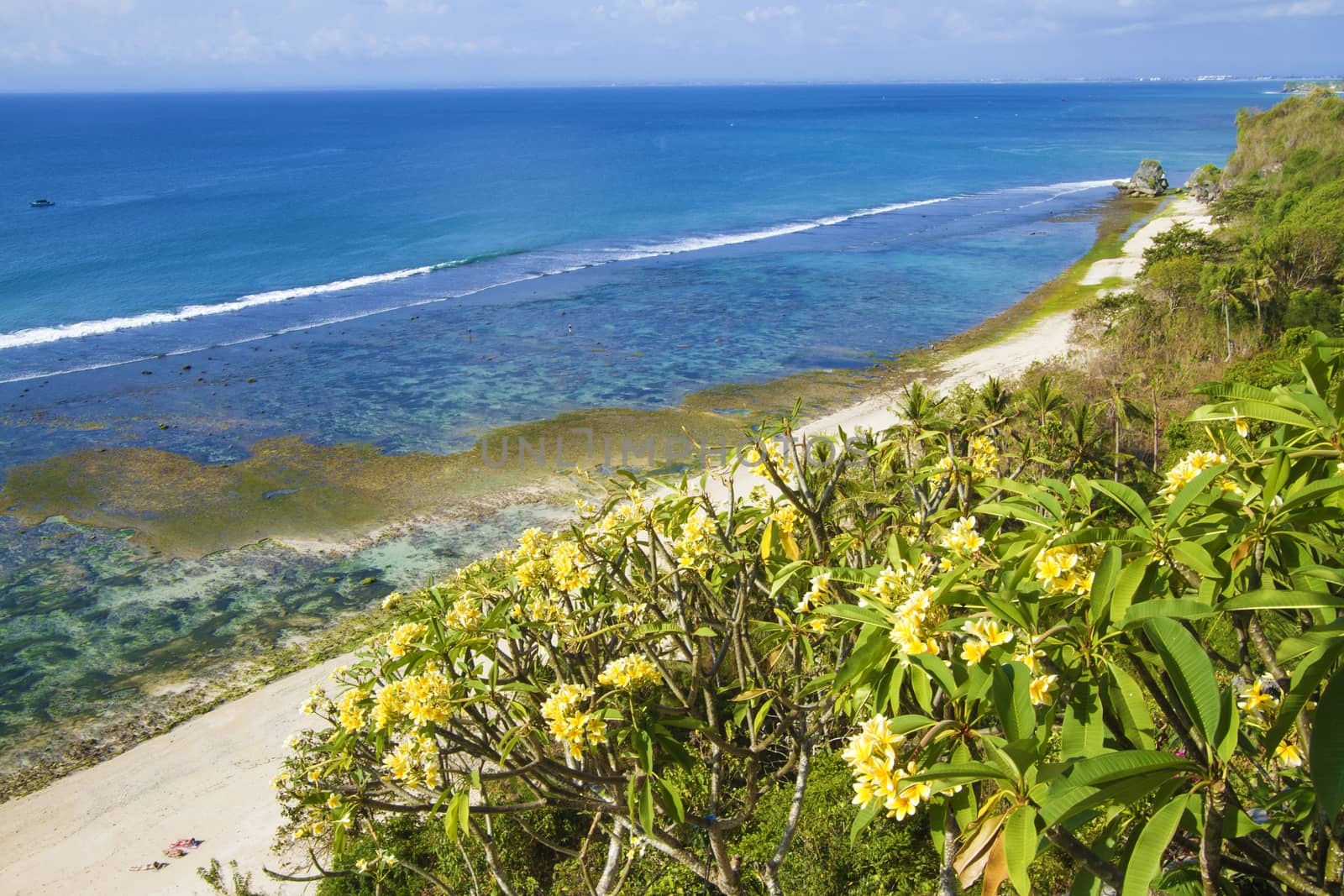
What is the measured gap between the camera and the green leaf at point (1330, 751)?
1859mm

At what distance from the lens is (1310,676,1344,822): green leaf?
1.86 metres

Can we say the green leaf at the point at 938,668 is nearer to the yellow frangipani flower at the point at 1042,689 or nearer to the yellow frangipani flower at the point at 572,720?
the yellow frangipani flower at the point at 1042,689

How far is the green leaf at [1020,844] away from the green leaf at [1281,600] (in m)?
0.67

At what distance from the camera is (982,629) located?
7.80ft

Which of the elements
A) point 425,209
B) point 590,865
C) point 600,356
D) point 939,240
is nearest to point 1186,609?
point 590,865

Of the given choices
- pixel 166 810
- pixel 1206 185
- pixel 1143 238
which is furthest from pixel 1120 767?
pixel 1206 185

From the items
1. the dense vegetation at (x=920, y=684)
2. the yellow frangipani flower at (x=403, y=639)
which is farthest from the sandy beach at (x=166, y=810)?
the yellow frangipani flower at (x=403, y=639)

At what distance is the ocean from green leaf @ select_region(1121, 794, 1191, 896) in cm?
1379

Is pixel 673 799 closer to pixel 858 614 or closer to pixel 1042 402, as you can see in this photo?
pixel 858 614

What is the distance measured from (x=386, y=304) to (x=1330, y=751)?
36250mm

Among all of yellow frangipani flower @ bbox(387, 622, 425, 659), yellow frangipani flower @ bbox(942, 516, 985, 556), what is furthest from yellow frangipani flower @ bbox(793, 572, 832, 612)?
yellow frangipani flower @ bbox(387, 622, 425, 659)

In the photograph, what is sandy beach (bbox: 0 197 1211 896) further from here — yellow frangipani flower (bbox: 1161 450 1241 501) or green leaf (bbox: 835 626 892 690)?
green leaf (bbox: 835 626 892 690)

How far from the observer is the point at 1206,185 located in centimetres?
5322

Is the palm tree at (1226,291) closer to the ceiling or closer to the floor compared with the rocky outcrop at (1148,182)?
closer to the floor
